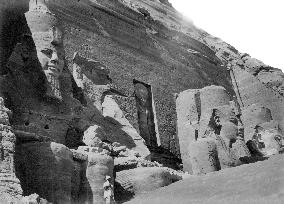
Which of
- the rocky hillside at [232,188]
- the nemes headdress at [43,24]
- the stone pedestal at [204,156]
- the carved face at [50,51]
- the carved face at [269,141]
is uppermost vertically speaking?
the nemes headdress at [43,24]

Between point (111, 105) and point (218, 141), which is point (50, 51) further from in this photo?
point (218, 141)

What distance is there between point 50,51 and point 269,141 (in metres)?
11.2

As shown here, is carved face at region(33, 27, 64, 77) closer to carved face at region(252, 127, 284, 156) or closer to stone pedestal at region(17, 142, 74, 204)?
stone pedestal at region(17, 142, 74, 204)

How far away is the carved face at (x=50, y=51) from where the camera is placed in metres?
16.3

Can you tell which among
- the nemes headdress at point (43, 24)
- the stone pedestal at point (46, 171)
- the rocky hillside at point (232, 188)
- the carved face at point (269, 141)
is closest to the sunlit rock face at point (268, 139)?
the carved face at point (269, 141)

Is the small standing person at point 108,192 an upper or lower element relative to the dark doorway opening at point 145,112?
lower

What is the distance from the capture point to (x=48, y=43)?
54.6 feet

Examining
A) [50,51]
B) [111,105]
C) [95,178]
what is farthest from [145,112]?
[95,178]

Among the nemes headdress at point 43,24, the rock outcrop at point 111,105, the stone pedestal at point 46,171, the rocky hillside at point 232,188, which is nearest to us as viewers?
the rocky hillside at point 232,188

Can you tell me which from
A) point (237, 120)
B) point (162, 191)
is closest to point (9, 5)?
point (162, 191)

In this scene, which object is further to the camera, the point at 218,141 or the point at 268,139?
the point at 268,139

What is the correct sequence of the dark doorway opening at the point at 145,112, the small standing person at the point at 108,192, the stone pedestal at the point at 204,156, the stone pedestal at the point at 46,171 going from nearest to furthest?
the stone pedestal at the point at 46,171, the small standing person at the point at 108,192, the stone pedestal at the point at 204,156, the dark doorway opening at the point at 145,112

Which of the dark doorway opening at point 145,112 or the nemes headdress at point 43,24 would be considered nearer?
the nemes headdress at point 43,24

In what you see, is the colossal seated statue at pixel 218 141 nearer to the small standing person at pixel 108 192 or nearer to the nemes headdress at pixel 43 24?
the small standing person at pixel 108 192
